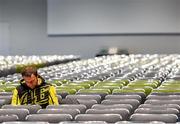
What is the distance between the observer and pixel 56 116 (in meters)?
6.43

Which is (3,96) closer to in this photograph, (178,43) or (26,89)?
(26,89)

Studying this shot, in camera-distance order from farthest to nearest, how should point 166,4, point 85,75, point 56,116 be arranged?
point 166,4 → point 85,75 → point 56,116

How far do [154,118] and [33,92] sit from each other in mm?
3231

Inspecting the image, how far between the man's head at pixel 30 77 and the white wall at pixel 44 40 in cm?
2553

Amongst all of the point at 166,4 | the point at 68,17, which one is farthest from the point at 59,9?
the point at 166,4

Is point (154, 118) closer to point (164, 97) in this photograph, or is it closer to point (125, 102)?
point (125, 102)

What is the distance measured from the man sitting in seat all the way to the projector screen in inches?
990

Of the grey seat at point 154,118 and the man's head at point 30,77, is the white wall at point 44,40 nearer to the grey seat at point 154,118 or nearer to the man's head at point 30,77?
the man's head at point 30,77

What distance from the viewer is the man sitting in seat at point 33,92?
8.92 m

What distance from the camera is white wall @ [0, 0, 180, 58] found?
34.5m

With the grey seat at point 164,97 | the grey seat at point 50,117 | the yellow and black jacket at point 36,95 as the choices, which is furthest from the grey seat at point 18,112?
the grey seat at point 164,97

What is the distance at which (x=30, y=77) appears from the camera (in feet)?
29.1

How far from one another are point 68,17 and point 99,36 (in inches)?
84.7

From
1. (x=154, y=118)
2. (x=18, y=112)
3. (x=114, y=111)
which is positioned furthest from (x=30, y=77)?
(x=154, y=118)
